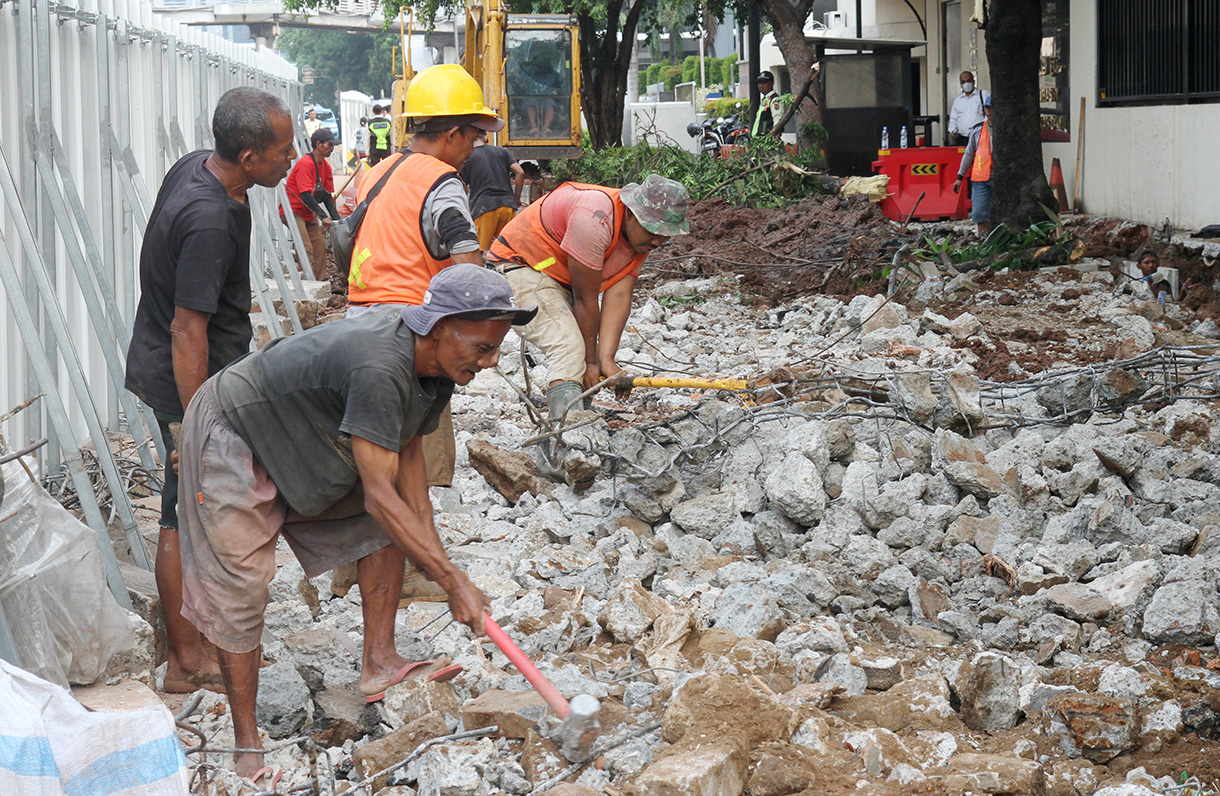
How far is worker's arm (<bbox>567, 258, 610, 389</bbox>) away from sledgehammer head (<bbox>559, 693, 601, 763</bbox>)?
8.70ft

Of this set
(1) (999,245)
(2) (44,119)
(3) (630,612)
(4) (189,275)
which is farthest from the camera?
(1) (999,245)

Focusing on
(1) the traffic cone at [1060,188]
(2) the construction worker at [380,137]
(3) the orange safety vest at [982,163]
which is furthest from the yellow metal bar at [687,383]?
(2) the construction worker at [380,137]

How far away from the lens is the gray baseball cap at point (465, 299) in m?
2.90

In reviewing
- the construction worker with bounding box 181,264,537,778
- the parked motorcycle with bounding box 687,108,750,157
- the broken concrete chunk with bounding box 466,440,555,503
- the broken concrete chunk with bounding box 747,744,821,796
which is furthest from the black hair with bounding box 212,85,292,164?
the parked motorcycle with bounding box 687,108,750,157

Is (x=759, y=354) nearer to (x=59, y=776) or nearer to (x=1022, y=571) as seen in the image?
(x=1022, y=571)

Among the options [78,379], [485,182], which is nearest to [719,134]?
[485,182]

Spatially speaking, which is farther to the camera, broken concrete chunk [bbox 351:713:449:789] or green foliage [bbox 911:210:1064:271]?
green foliage [bbox 911:210:1064:271]

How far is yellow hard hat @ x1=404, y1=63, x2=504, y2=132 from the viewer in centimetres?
454

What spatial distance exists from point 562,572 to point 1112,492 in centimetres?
224

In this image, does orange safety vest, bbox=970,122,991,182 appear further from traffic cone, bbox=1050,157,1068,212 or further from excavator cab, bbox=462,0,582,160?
excavator cab, bbox=462,0,582,160

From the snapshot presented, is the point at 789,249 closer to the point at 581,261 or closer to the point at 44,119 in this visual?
the point at 581,261

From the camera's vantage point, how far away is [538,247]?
217 inches

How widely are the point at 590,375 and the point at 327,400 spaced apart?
2684mm

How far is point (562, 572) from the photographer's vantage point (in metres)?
4.72
